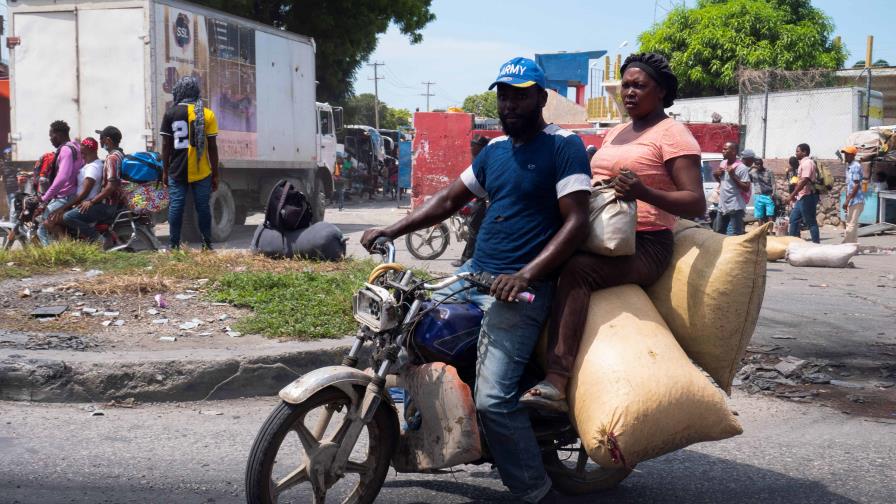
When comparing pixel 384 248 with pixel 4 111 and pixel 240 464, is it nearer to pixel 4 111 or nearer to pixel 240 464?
pixel 240 464

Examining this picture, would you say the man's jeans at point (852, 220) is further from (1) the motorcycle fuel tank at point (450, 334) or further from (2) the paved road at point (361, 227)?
(1) the motorcycle fuel tank at point (450, 334)

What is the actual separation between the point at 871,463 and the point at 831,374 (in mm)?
1962

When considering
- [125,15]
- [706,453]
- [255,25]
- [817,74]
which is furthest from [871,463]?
[817,74]

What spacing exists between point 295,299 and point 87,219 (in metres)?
4.24

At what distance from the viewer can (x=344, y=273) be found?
25.4 ft

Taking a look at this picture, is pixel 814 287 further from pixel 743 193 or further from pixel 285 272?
pixel 285 272

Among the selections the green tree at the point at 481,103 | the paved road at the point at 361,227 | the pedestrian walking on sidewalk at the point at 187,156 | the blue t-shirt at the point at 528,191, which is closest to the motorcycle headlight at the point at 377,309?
the blue t-shirt at the point at 528,191

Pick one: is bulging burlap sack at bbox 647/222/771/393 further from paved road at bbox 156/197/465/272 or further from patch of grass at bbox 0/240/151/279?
patch of grass at bbox 0/240/151/279

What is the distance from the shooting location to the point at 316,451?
340 cm

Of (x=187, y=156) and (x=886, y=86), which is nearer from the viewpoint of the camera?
(x=187, y=156)

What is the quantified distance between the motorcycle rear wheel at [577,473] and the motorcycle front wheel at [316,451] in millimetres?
723

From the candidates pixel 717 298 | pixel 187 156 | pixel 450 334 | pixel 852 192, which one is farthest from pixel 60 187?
pixel 852 192

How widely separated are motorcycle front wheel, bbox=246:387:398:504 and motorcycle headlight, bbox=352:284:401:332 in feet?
0.85

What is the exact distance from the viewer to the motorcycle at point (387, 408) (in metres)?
3.30
